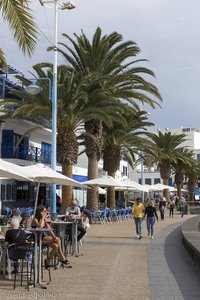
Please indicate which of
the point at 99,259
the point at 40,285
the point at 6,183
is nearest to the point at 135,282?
the point at 40,285

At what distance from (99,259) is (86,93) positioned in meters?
14.3

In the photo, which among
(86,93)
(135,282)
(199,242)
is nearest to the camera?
(135,282)

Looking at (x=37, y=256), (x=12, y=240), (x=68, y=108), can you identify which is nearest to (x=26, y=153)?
(x=68, y=108)

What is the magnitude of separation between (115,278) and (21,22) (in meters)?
5.24

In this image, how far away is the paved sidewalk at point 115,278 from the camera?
790cm

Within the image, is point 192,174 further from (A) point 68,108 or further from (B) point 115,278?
(B) point 115,278

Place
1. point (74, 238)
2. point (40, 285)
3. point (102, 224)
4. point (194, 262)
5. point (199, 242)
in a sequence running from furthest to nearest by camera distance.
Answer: point (102, 224) < point (74, 238) < point (199, 242) < point (194, 262) < point (40, 285)

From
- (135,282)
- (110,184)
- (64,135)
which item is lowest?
(135,282)

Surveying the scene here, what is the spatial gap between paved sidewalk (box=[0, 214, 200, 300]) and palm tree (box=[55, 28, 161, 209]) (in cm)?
1382

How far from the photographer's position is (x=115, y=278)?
377 inches

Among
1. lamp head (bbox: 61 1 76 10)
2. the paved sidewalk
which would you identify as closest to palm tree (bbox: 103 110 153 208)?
lamp head (bbox: 61 1 76 10)

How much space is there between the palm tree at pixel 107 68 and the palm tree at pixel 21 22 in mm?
17650

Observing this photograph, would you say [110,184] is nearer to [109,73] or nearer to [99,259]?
[109,73]

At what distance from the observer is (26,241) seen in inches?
351
